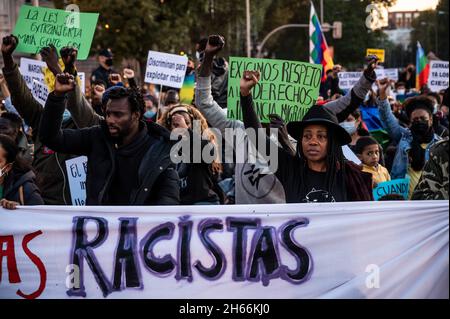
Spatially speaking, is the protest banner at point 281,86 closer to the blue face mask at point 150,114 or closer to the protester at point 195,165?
the protester at point 195,165

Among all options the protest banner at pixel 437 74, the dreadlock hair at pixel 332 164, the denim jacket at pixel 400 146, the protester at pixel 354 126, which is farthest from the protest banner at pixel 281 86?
the protest banner at pixel 437 74

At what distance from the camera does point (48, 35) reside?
9078 mm

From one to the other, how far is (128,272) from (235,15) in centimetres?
3936

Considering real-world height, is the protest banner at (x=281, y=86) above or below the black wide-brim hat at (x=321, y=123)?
above

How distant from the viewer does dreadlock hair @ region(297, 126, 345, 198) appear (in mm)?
5973

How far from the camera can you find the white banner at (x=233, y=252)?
5246 millimetres

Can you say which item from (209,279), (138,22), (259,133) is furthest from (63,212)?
(138,22)

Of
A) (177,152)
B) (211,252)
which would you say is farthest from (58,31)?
(211,252)

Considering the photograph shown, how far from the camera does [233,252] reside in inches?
212

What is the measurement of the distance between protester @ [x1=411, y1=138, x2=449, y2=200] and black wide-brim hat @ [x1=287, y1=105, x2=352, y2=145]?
24.2 inches

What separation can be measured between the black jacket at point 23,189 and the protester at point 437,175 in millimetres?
Result: 2438

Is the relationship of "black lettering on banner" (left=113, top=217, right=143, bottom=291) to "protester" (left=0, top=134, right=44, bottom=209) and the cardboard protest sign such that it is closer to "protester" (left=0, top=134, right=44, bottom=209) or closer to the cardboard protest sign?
"protester" (left=0, top=134, right=44, bottom=209)

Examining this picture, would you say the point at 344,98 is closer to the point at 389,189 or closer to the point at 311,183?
the point at 389,189

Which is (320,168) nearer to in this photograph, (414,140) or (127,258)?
(127,258)
